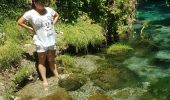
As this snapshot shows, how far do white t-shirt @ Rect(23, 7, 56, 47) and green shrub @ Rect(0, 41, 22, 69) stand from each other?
3.70 ft

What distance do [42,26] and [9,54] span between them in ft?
4.78

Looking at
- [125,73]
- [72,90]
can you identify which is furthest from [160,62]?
[72,90]

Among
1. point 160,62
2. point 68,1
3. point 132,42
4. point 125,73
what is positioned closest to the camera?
point 125,73

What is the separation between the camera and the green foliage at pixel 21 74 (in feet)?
34.6

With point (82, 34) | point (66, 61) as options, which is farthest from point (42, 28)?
point (82, 34)

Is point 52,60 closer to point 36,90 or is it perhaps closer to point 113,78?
point 36,90

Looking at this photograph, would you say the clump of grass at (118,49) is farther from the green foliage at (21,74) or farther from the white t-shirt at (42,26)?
the white t-shirt at (42,26)

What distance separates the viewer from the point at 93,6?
14.9 m

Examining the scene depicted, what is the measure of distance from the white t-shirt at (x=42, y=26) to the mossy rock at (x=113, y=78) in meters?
1.89

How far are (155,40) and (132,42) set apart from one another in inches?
51.2

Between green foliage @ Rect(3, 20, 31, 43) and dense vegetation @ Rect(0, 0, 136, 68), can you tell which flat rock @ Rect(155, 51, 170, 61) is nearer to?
dense vegetation @ Rect(0, 0, 136, 68)

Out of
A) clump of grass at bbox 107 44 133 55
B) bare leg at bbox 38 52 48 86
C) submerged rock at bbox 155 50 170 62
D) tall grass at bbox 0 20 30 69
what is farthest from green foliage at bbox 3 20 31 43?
submerged rock at bbox 155 50 170 62

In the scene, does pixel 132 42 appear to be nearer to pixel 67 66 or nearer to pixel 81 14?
pixel 81 14

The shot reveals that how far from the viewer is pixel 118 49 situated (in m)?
14.1
